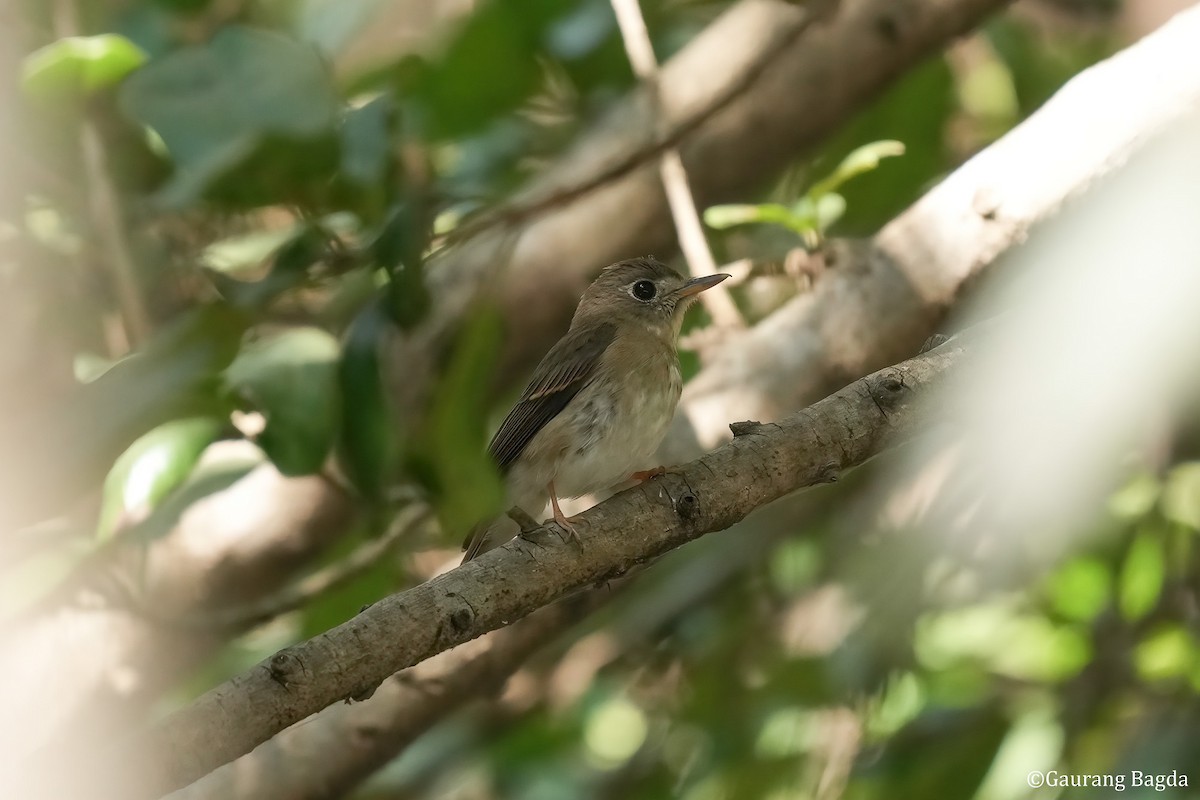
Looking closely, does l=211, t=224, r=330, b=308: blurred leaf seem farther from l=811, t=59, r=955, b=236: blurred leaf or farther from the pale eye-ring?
l=811, t=59, r=955, b=236: blurred leaf

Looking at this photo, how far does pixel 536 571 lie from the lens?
2.38 metres

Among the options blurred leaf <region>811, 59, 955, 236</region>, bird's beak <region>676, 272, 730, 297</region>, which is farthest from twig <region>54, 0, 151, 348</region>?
blurred leaf <region>811, 59, 955, 236</region>

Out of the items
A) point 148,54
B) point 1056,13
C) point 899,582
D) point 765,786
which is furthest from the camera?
point 1056,13

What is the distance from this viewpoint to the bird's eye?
4.18m

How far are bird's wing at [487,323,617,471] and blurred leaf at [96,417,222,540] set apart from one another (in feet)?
2.69

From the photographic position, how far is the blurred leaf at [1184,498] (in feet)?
11.1

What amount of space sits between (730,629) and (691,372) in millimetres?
906

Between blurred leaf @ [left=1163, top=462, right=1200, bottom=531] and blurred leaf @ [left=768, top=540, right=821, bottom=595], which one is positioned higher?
blurred leaf @ [left=1163, top=462, right=1200, bottom=531]

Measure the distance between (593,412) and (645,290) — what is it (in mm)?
676

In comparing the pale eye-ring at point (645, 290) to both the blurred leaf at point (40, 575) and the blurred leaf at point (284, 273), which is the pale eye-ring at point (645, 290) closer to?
the blurred leaf at point (284, 273)

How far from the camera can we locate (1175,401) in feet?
9.27

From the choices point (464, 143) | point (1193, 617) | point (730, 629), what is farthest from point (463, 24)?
point (1193, 617)

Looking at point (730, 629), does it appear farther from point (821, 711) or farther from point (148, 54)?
point (148, 54)

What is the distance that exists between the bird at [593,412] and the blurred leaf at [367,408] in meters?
0.45
